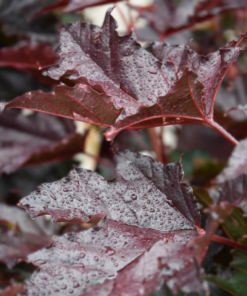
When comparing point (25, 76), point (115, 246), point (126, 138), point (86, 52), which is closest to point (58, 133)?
point (25, 76)

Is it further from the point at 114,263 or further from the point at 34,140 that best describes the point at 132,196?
the point at 34,140

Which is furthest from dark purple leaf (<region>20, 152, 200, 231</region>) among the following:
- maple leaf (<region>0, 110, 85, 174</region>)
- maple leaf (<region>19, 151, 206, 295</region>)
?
maple leaf (<region>0, 110, 85, 174</region>)

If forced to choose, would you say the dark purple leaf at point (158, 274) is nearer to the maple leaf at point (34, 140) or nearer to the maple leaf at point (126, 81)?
the maple leaf at point (126, 81)

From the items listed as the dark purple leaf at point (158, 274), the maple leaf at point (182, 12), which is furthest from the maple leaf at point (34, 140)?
the dark purple leaf at point (158, 274)

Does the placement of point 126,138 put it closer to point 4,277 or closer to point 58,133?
Answer: point 58,133

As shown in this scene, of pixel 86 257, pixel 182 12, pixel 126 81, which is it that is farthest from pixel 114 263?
pixel 182 12

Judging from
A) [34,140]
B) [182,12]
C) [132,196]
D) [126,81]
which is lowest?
[34,140]
